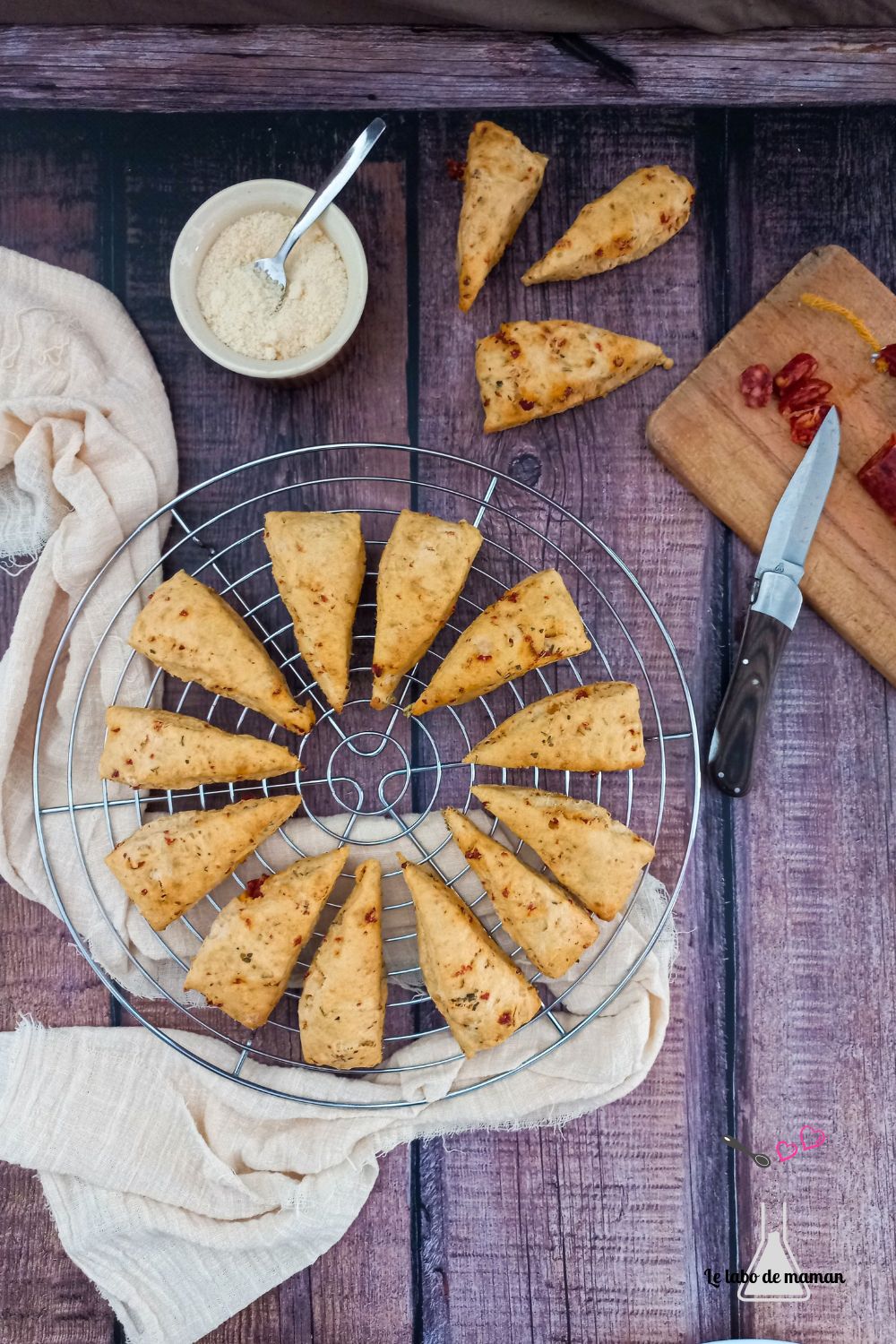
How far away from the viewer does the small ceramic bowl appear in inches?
110

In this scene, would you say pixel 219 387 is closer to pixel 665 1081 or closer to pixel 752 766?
pixel 752 766

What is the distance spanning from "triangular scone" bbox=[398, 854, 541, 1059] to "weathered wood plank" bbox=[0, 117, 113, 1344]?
45.0 inches

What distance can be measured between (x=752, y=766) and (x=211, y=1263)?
2319 mm

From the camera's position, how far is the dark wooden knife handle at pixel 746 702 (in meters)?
3.03

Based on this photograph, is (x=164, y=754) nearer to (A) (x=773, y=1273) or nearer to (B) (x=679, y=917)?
(B) (x=679, y=917)

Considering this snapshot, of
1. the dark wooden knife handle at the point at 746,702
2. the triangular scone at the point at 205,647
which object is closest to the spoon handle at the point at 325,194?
the triangular scone at the point at 205,647

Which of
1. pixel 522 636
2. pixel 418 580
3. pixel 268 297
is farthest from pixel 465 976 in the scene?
pixel 268 297

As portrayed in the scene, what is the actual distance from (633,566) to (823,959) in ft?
4.76

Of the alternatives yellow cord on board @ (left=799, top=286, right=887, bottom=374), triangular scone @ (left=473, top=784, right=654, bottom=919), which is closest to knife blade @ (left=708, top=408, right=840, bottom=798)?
yellow cord on board @ (left=799, top=286, right=887, bottom=374)

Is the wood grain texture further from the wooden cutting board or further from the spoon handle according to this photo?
the wooden cutting board

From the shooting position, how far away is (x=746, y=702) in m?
3.04

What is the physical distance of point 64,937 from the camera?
315 centimetres

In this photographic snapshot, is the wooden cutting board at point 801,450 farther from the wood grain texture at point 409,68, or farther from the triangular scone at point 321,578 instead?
the triangular scone at point 321,578

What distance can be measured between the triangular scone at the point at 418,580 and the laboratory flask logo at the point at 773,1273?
2206 millimetres
